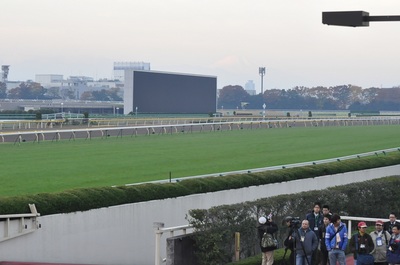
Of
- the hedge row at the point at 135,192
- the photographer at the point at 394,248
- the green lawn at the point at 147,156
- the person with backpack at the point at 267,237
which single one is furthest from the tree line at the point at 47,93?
the photographer at the point at 394,248

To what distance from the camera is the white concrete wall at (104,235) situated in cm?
1114

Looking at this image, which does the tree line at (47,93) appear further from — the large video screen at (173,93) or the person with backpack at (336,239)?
the person with backpack at (336,239)

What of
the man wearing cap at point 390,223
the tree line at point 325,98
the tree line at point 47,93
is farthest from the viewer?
the tree line at point 47,93

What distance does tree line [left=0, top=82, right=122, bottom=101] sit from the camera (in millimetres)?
142875

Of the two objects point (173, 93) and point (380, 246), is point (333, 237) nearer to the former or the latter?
point (380, 246)

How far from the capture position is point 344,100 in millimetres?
144000

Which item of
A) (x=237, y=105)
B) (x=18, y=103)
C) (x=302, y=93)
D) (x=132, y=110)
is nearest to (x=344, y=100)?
(x=302, y=93)

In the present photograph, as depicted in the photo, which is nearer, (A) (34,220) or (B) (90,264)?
(A) (34,220)

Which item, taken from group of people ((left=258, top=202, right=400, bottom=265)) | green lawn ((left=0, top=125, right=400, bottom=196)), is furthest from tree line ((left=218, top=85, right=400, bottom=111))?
group of people ((left=258, top=202, right=400, bottom=265))

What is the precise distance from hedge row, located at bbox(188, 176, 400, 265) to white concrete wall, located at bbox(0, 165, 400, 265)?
3.68 ft

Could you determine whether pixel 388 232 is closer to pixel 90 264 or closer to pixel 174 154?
pixel 90 264

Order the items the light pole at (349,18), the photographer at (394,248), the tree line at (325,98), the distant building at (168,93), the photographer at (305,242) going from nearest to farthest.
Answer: the light pole at (349,18) → the photographer at (394,248) → the photographer at (305,242) → the distant building at (168,93) → the tree line at (325,98)

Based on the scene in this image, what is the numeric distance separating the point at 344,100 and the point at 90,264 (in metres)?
135

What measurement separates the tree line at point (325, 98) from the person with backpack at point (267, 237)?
419 feet
